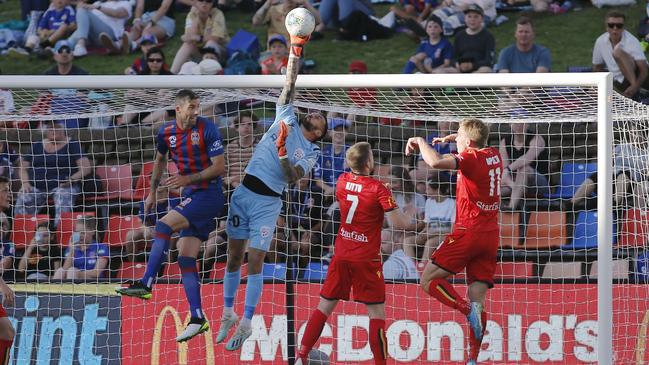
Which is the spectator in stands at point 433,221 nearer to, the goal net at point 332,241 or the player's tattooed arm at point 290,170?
the goal net at point 332,241

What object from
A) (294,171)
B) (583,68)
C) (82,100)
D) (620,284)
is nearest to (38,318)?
(82,100)

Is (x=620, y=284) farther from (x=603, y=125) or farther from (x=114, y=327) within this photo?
(x=114, y=327)

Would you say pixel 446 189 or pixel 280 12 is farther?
pixel 280 12

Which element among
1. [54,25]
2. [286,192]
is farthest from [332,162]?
[54,25]

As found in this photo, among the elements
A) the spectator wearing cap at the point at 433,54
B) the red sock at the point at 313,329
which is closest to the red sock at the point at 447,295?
the red sock at the point at 313,329

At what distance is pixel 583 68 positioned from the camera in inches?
540

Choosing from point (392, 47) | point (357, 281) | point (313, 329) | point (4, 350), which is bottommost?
point (4, 350)

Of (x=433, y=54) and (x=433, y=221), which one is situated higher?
(x=433, y=54)

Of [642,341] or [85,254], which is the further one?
[85,254]

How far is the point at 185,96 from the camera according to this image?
8992mm

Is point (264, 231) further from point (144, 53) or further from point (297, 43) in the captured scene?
point (144, 53)

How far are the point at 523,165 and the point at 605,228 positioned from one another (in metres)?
2.40

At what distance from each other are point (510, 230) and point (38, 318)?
4399 mm

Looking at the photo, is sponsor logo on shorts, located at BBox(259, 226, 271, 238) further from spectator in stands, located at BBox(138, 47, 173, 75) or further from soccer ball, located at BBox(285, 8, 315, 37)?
spectator in stands, located at BBox(138, 47, 173, 75)
